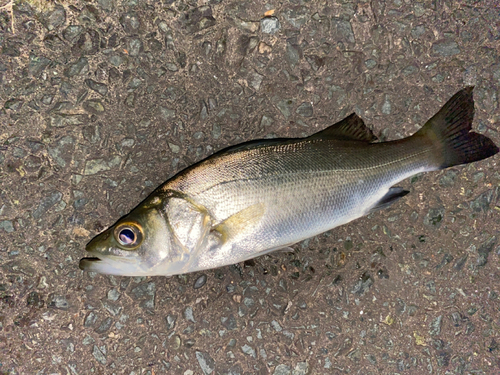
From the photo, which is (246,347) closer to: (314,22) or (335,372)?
(335,372)

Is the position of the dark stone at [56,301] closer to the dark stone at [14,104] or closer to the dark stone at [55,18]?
the dark stone at [14,104]

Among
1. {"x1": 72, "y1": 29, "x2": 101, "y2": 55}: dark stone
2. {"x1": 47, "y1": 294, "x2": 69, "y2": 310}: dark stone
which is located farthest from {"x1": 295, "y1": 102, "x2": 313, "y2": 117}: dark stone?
{"x1": 47, "y1": 294, "x2": 69, "y2": 310}: dark stone

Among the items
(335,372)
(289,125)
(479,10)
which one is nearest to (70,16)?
(289,125)

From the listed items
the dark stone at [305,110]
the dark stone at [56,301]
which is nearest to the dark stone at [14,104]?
the dark stone at [56,301]

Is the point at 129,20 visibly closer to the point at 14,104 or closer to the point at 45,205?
the point at 14,104

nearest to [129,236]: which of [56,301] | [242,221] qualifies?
[242,221]

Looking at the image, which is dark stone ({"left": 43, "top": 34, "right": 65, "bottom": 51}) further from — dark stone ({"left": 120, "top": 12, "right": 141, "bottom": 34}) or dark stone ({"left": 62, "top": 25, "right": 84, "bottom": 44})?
dark stone ({"left": 120, "top": 12, "right": 141, "bottom": 34})
